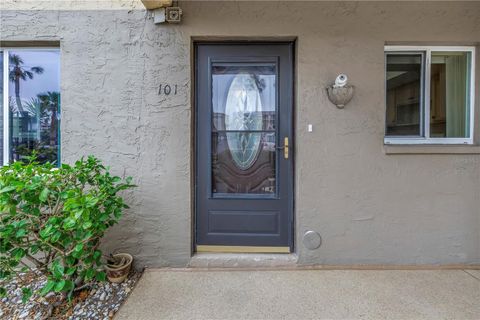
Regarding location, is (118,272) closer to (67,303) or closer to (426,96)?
(67,303)

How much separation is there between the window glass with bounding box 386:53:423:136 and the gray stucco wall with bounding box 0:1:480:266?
0.22 m

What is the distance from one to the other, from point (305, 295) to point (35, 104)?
10.9 ft

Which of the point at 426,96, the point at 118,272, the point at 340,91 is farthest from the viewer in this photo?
the point at 426,96

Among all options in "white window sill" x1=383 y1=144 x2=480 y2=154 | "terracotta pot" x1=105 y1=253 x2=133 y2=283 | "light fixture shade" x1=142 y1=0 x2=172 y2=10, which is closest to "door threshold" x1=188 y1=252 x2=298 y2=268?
"terracotta pot" x1=105 y1=253 x2=133 y2=283

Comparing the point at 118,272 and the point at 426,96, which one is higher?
the point at 426,96

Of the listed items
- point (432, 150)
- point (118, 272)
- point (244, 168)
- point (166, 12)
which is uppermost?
point (166, 12)

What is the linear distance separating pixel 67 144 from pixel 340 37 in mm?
2954

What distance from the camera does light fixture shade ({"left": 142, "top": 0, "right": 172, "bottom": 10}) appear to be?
262 cm

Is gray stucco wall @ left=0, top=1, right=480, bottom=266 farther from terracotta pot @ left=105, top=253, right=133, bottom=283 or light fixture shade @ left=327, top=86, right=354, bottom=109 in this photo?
terracotta pot @ left=105, top=253, right=133, bottom=283

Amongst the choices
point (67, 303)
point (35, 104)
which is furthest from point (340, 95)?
point (35, 104)

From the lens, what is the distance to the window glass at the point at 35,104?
295 cm

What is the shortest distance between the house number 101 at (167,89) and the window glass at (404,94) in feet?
7.30

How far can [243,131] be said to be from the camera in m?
2.96

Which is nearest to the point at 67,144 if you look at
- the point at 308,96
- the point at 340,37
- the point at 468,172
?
the point at 308,96
